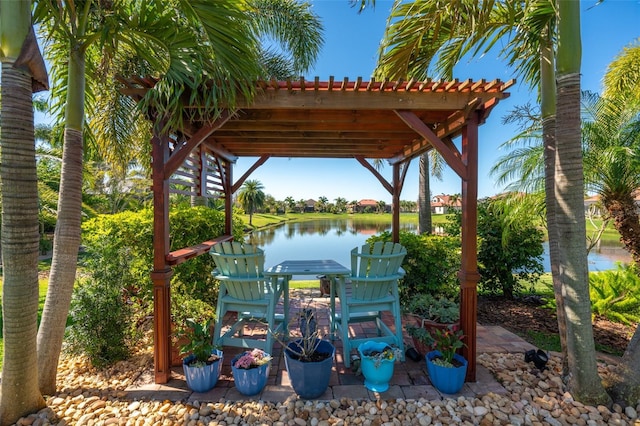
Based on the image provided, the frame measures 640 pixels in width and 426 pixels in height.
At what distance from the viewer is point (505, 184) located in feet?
13.6

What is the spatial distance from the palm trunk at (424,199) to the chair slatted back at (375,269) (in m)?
4.72

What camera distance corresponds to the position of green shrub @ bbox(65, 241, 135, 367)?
244 centimetres

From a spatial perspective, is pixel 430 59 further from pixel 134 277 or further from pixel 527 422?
pixel 134 277

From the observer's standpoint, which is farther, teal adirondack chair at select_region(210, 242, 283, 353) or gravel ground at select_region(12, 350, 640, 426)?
teal adirondack chair at select_region(210, 242, 283, 353)

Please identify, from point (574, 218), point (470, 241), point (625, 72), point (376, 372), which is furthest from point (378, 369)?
point (625, 72)

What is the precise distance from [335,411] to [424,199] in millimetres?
5923

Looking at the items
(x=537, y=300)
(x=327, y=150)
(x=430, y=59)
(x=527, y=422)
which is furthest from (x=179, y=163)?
(x=537, y=300)

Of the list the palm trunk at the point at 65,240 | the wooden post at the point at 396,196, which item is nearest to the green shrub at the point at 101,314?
the palm trunk at the point at 65,240

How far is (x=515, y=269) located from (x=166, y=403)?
479 cm

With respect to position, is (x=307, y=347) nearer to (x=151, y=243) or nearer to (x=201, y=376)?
(x=201, y=376)

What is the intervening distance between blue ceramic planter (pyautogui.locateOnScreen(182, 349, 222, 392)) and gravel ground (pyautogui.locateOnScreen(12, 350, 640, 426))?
143mm

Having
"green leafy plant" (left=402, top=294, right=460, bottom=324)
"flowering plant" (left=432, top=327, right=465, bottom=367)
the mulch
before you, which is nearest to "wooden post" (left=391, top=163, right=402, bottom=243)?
"green leafy plant" (left=402, top=294, right=460, bottom=324)

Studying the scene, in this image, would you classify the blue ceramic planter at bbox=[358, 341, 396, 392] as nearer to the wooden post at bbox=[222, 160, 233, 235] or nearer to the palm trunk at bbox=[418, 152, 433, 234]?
the wooden post at bbox=[222, 160, 233, 235]

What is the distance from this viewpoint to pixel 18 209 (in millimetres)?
1784
